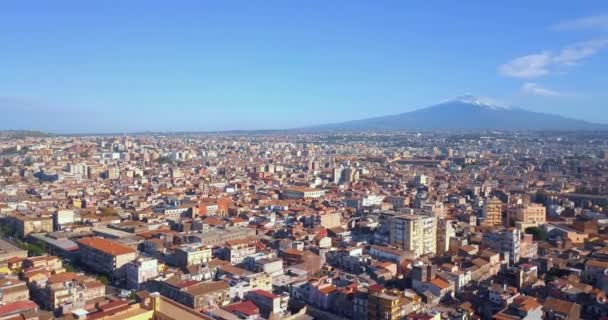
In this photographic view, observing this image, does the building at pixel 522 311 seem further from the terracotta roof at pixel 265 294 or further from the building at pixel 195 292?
the building at pixel 195 292

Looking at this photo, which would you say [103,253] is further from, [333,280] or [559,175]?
[559,175]

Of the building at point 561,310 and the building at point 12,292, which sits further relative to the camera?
the building at point 12,292

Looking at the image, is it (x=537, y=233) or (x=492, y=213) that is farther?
(x=492, y=213)

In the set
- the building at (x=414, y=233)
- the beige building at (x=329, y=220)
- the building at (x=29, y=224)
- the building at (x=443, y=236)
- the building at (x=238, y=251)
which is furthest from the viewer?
the beige building at (x=329, y=220)

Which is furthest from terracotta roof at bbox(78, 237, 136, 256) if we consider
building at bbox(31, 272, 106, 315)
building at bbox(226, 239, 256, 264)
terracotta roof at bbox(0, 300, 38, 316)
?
terracotta roof at bbox(0, 300, 38, 316)

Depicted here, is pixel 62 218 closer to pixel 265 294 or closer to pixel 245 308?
pixel 265 294

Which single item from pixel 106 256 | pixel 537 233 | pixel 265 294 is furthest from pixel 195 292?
pixel 537 233

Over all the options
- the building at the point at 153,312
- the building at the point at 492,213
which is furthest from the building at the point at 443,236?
the building at the point at 153,312
